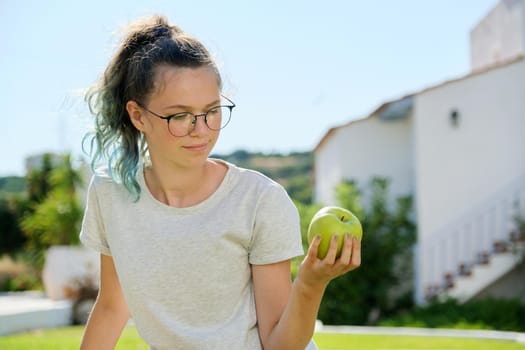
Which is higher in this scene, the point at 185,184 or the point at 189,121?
the point at 189,121

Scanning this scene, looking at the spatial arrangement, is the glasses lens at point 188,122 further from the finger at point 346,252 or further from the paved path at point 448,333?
the paved path at point 448,333

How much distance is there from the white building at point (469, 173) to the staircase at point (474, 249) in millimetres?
18

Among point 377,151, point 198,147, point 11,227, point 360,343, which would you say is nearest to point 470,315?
point 360,343

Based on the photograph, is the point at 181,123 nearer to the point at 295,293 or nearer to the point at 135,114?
the point at 135,114

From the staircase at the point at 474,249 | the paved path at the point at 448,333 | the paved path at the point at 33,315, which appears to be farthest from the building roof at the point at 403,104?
the paved path at the point at 33,315

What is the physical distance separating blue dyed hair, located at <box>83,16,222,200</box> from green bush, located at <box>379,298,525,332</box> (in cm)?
976

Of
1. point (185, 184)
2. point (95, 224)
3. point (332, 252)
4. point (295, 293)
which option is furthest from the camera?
point (95, 224)

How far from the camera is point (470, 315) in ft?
40.2

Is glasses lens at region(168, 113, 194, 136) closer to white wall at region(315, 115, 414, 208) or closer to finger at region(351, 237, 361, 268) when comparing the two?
finger at region(351, 237, 361, 268)

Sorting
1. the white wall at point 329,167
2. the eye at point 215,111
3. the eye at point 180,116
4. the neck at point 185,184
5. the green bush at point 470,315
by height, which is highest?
the eye at point 215,111

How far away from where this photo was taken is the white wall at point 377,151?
1578 centimetres

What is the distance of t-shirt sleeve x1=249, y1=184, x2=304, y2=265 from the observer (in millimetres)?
2195

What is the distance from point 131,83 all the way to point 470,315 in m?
10.9

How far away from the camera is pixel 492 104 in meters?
14.5
